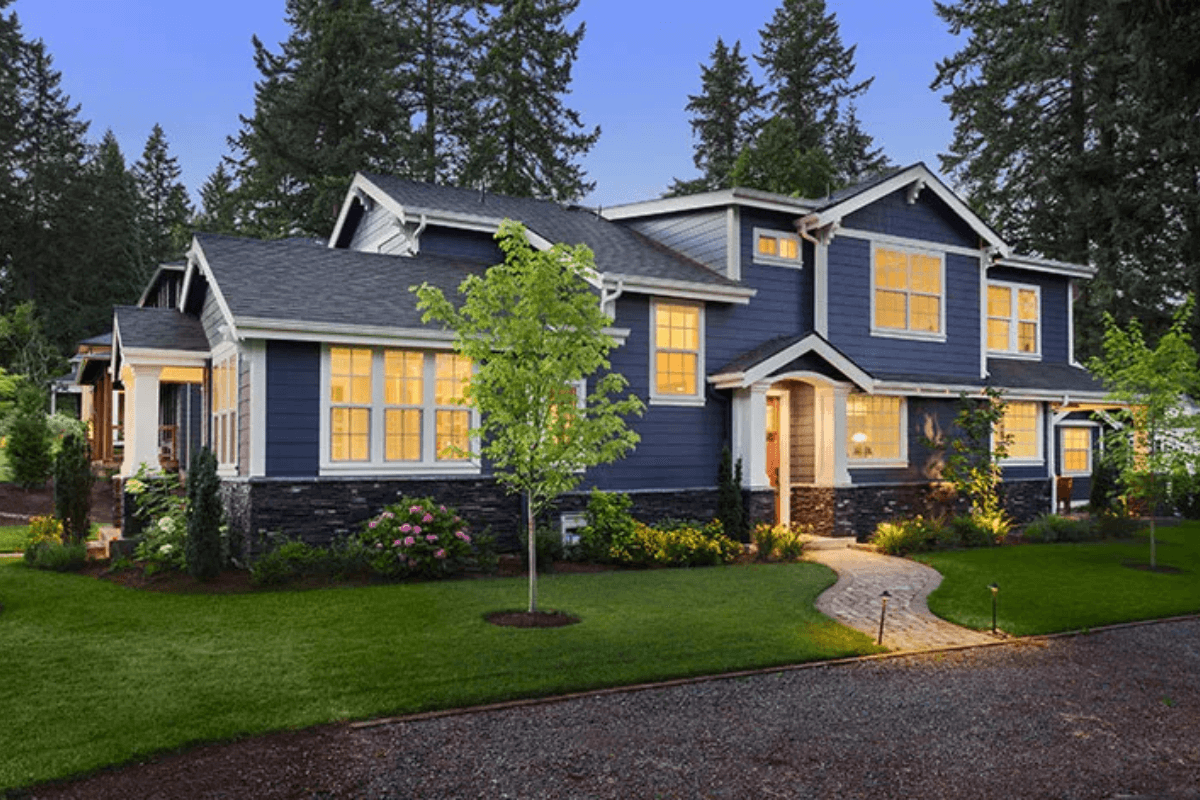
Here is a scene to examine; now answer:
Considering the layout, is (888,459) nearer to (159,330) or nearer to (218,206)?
(159,330)

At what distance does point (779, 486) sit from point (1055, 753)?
11.3 m

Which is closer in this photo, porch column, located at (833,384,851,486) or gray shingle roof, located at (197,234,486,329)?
gray shingle roof, located at (197,234,486,329)

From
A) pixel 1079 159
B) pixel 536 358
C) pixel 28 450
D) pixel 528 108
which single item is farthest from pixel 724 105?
pixel 536 358

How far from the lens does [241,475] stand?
12.6 metres

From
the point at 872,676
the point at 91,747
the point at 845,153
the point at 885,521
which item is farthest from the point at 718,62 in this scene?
the point at 91,747

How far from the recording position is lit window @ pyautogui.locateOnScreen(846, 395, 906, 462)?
58.7 feet

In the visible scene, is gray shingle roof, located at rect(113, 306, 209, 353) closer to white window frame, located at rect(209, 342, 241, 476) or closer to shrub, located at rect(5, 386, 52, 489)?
white window frame, located at rect(209, 342, 241, 476)

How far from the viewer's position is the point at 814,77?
45812mm

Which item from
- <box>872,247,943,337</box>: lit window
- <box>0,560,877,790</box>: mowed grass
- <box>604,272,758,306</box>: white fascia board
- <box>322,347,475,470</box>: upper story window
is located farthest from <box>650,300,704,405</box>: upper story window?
<box>0,560,877,790</box>: mowed grass

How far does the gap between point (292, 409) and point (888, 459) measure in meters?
12.0

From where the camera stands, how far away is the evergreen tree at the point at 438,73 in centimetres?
3544

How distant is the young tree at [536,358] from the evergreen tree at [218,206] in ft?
96.0

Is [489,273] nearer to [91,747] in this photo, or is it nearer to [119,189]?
[91,747]

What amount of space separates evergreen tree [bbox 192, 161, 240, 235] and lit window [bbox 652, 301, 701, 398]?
25250 mm
